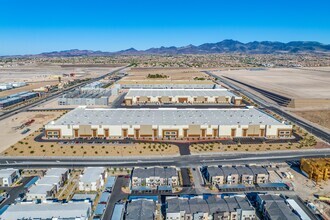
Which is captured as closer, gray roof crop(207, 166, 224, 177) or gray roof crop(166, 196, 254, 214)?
gray roof crop(166, 196, 254, 214)

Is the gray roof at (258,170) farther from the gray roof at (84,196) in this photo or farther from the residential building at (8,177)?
the residential building at (8,177)

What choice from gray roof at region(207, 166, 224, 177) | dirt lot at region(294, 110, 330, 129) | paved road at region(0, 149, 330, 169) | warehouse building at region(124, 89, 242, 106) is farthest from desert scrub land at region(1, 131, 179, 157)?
warehouse building at region(124, 89, 242, 106)

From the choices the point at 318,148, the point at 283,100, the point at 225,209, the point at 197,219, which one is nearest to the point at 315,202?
the point at 225,209

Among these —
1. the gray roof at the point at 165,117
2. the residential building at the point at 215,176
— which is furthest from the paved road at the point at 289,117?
the residential building at the point at 215,176

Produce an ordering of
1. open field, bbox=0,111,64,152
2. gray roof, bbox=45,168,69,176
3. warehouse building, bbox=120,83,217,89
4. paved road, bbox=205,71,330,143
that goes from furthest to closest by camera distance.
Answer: warehouse building, bbox=120,83,217,89 → paved road, bbox=205,71,330,143 → open field, bbox=0,111,64,152 → gray roof, bbox=45,168,69,176

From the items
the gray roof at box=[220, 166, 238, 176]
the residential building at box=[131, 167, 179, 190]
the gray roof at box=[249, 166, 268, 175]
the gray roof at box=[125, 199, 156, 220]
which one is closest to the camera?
the gray roof at box=[125, 199, 156, 220]

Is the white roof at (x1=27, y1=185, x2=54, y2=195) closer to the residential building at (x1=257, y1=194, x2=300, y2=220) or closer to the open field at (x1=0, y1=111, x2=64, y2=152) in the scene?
the open field at (x1=0, y1=111, x2=64, y2=152)

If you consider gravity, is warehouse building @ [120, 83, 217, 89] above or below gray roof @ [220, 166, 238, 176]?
above
